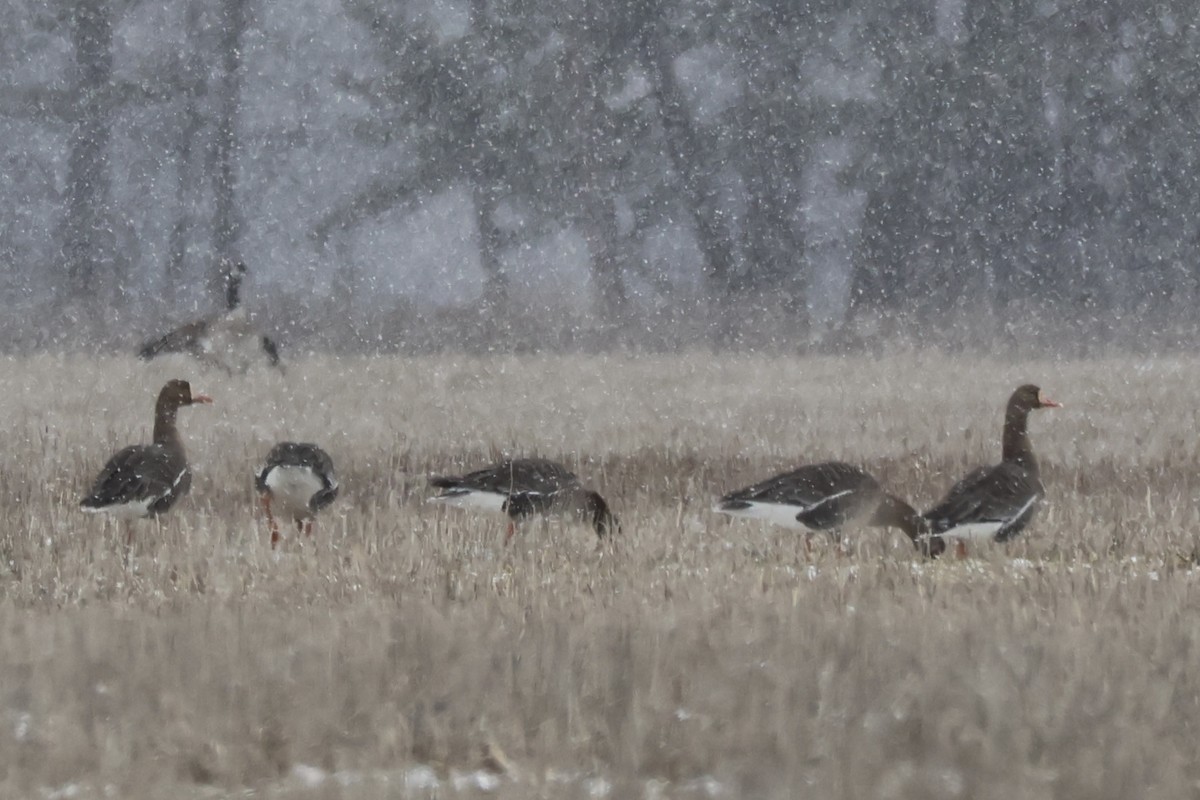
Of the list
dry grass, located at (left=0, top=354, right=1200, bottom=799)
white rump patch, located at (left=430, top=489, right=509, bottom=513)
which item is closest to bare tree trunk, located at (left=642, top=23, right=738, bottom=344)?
dry grass, located at (left=0, top=354, right=1200, bottom=799)

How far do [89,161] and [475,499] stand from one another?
31.8m

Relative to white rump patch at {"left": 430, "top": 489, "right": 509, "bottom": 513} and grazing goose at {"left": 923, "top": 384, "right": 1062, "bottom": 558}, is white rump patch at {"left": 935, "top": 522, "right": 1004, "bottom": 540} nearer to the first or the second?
grazing goose at {"left": 923, "top": 384, "right": 1062, "bottom": 558}

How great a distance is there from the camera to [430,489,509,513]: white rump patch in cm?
1095

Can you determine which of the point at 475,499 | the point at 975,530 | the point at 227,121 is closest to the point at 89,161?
the point at 227,121

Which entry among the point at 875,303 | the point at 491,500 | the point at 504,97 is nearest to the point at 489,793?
the point at 491,500

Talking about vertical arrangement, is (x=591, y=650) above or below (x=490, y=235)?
below

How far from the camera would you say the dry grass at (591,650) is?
5719 millimetres

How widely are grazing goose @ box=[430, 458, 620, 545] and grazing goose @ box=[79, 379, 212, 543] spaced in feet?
5.99

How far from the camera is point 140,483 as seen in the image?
1055cm

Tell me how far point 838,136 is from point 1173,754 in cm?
3161

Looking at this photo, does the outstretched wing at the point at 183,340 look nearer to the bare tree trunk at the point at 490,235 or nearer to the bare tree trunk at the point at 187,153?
the bare tree trunk at the point at 490,235

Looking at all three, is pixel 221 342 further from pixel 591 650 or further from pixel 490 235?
pixel 591 650

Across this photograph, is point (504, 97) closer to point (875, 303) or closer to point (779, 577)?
point (875, 303)

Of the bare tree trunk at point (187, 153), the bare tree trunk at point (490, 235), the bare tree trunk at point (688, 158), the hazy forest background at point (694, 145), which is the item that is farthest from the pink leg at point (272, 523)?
the bare tree trunk at point (187, 153)
